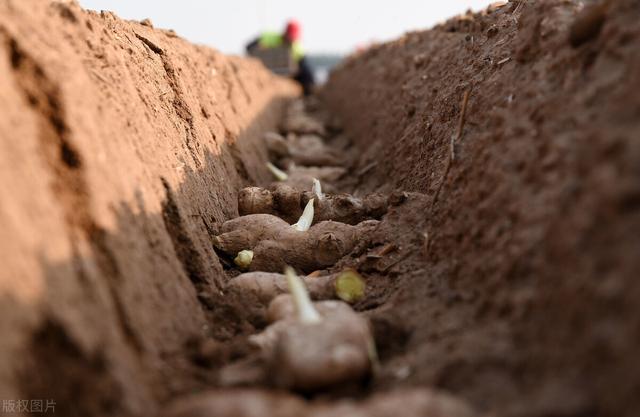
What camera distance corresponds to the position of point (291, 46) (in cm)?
1780

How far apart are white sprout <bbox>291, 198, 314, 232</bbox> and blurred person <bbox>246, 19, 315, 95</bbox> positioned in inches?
564

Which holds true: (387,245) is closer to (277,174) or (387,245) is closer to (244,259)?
(244,259)

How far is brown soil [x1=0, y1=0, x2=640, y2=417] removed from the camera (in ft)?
6.15

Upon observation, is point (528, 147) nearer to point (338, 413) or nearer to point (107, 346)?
point (338, 413)

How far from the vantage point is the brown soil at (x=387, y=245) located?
1.88 meters

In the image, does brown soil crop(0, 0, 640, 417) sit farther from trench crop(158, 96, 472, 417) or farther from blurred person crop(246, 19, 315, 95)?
blurred person crop(246, 19, 315, 95)

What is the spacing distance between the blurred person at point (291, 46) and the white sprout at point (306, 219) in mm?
14322

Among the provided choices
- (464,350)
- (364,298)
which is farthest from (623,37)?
(364,298)

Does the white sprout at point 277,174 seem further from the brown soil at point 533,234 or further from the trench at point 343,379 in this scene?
the brown soil at point 533,234

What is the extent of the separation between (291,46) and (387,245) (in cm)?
1523

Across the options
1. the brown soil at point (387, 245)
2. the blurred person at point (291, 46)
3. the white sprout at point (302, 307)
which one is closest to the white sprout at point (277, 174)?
the brown soil at point (387, 245)

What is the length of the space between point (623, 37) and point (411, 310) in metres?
1.53

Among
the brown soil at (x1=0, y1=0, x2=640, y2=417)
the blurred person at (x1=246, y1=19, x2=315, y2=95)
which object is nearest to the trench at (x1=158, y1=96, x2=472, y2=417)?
→ the brown soil at (x1=0, y1=0, x2=640, y2=417)

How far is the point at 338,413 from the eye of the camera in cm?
184
